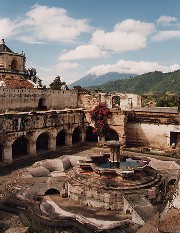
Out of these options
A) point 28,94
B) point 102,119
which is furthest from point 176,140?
point 28,94

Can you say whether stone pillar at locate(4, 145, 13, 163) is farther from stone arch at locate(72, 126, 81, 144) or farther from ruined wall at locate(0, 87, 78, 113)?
stone arch at locate(72, 126, 81, 144)

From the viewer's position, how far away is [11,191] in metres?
16.0

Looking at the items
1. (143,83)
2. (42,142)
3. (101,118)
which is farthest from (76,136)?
(143,83)

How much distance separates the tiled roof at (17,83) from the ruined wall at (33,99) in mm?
1133

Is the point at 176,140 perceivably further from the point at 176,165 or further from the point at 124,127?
the point at 176,165

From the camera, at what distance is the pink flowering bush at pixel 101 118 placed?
92.5 feet

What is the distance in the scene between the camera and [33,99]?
2870 centimetres

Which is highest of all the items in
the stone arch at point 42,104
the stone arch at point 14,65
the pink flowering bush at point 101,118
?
the stone arch at point 14,65

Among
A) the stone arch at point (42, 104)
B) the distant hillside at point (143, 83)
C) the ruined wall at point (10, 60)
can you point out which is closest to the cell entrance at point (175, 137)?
the stone arch at point (42, 104)

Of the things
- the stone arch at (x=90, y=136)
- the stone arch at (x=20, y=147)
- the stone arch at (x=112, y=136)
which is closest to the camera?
the stone arch at (x=20, y=147)

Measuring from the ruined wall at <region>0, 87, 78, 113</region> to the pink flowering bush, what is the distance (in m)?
4.86

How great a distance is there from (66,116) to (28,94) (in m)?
4.15

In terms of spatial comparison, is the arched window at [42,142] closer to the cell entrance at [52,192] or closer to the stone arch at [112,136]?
the stone arch at [112,136]

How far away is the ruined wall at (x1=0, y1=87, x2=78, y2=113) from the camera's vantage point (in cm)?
2621
